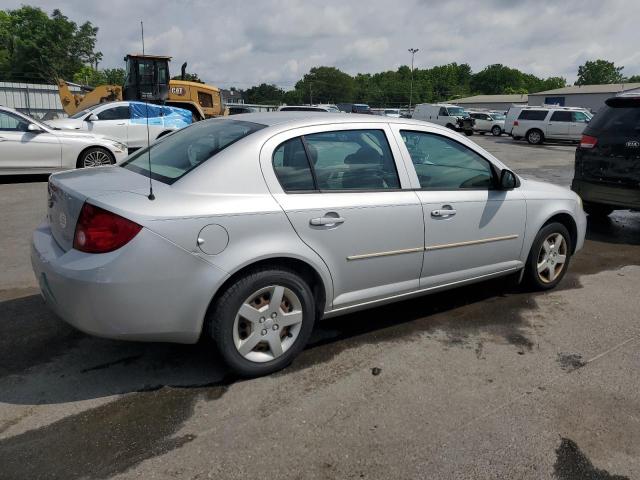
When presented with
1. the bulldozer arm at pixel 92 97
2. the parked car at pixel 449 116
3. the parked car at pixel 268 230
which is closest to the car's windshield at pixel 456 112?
the parked car at pixel 449 116

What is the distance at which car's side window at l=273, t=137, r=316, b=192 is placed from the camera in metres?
3.21

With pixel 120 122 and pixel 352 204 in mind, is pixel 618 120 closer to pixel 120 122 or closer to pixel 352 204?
pixel 352 204

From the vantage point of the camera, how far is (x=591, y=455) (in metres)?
2.59

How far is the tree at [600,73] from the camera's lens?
5182 inches

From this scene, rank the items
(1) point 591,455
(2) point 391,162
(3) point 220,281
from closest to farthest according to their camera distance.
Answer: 1. (1) point 591,455
2. (3) point 220,281
3. (2) point 391,162

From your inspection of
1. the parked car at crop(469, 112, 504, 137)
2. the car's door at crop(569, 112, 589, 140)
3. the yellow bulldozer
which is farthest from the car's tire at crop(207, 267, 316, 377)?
the parked car at crop(469, 112, 504, 137)

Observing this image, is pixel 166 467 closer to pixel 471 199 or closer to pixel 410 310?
pixel 410 310

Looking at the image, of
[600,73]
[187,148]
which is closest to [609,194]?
[187,148]

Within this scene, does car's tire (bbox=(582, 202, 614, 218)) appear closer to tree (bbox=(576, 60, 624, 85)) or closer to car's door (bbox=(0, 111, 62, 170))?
car's door (bbox=(0, 111, 62, 170))

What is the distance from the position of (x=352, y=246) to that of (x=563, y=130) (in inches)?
1053

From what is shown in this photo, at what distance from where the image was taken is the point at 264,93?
97562mm

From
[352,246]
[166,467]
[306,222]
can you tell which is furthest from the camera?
[352,246]

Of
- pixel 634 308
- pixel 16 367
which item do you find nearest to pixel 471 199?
pixel 634 308

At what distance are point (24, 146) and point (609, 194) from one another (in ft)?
32.3
